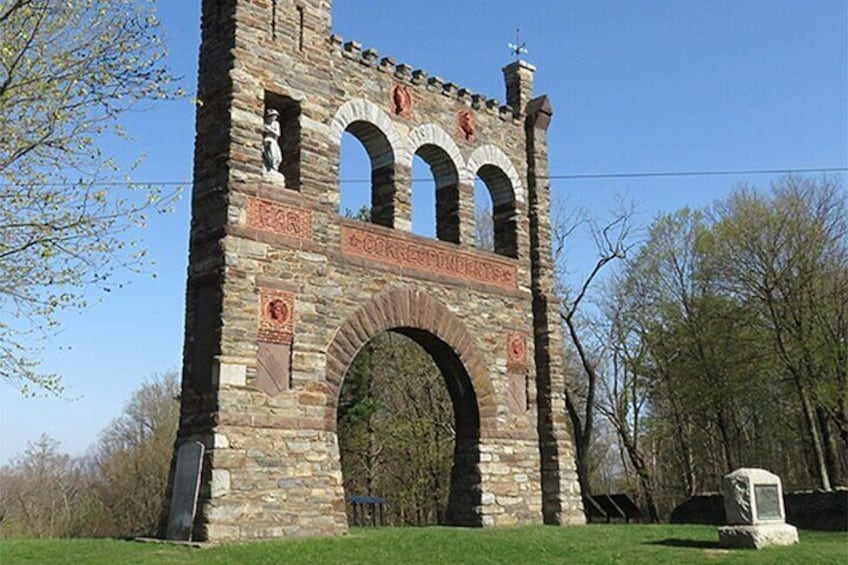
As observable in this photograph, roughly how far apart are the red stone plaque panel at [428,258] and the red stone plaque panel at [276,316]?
1889 millimetres

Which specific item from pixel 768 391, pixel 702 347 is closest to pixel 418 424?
pixel 702 347

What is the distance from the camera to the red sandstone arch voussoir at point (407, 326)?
563 inches

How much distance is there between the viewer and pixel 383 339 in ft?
98.8

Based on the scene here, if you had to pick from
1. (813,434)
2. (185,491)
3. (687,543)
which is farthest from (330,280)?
(813,434)

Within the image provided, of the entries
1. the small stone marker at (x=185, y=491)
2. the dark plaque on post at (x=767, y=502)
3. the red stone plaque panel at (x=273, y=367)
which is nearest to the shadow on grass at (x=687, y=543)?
the dark plaque on post at (x=767, y=502)

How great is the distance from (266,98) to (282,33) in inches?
44.9

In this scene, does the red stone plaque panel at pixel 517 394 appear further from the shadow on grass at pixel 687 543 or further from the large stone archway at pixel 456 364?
the shadow on grass at pixel 687 543

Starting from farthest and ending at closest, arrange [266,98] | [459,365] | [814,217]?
[814,217] < [459,365] < [266,98]

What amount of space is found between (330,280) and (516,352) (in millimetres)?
4926

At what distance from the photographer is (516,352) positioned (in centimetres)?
1759

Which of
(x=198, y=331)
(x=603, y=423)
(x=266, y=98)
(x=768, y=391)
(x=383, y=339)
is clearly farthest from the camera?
(x=603, y=423)

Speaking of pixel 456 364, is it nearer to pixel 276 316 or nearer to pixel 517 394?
pixel 517 394

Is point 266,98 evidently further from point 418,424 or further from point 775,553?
point 418,424

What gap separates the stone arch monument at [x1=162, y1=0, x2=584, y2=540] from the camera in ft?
41.1
